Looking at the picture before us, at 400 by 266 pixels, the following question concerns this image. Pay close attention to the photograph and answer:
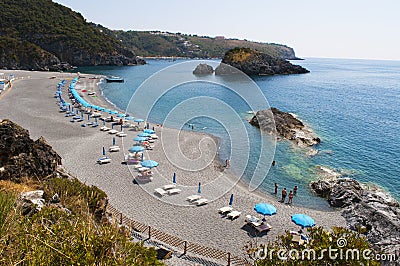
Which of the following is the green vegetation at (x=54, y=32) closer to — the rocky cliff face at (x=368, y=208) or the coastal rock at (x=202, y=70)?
the coastal rock at (x=202, y=70)

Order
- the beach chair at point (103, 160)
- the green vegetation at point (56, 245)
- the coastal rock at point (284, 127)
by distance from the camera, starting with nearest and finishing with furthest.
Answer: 1. the green vegetation at point (56, 245)
2. the beach chair at point (103, 160)
3. the coastal rock at point (284, 127)

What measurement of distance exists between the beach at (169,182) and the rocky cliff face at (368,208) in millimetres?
1050

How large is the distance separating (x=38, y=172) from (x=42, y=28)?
114 metres

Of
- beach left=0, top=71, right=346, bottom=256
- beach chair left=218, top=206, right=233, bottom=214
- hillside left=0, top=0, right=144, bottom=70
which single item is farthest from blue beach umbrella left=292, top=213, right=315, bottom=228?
hillside left=0, top=0, right=144, bottom=70

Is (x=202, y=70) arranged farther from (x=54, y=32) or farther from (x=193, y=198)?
(x=193, y=198)

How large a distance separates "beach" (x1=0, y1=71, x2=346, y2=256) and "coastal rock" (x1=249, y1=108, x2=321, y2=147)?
844cm

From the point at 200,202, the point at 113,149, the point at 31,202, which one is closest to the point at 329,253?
the point at 31,202

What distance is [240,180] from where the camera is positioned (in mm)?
22719

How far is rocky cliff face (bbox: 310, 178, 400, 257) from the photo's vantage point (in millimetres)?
14508

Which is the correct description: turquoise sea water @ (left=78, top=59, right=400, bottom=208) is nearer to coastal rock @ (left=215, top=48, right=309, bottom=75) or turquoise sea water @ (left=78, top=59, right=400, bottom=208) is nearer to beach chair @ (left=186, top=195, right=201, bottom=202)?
beach chair @ (left=186, top=195, right=201, bottom=202)

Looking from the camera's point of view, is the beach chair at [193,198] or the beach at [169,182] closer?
the beach at [169,182]

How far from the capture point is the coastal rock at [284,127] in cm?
3331

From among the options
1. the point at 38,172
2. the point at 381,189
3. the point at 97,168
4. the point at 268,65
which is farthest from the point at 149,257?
the point at 268,65

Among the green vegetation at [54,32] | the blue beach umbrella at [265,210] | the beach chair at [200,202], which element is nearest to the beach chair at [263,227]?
the blue beach umbrella at [265,210]
